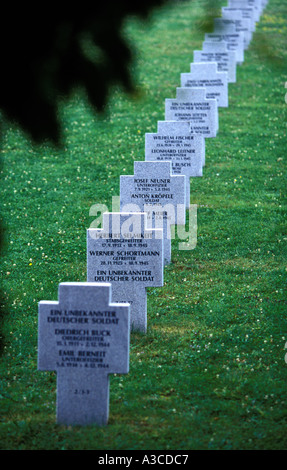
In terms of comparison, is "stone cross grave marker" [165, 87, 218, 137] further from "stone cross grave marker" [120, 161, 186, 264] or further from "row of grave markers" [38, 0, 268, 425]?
"stone cross grave marker" [120, 161, 186, 264]

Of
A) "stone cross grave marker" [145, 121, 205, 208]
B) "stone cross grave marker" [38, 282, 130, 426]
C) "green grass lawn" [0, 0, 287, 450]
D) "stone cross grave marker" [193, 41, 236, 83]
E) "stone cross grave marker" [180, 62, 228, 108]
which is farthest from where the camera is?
"stone cross grave marker" [193, 41, 236, 83]

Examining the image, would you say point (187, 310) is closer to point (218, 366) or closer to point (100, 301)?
point (218, 366)

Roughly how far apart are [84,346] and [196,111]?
9570mm

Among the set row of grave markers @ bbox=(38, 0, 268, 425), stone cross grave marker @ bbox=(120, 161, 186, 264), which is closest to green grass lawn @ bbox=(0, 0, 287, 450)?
row of grave markers @ bbox=(38, 0, 268, 425)

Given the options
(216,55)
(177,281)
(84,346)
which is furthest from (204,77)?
(84,346)

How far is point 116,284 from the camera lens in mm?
8219

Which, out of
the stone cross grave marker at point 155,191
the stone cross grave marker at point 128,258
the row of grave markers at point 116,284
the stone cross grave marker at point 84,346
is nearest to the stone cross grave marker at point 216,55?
the row of grave markers at point 116,284

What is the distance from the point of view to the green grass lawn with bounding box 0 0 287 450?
19.2 ft

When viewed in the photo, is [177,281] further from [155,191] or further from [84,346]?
[84,346]

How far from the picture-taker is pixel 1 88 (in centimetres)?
264

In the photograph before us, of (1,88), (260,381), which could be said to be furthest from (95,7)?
(260,381)

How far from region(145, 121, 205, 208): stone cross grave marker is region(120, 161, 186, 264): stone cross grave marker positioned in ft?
6.68

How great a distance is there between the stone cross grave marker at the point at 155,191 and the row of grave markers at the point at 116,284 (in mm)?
16

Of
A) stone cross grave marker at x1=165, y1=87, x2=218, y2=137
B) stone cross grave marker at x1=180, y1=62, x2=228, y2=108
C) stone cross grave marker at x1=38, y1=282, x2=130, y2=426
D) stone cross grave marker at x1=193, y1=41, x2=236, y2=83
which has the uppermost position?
stone cross grave marker at x1=193, y1=41, x2=236, y2=83
